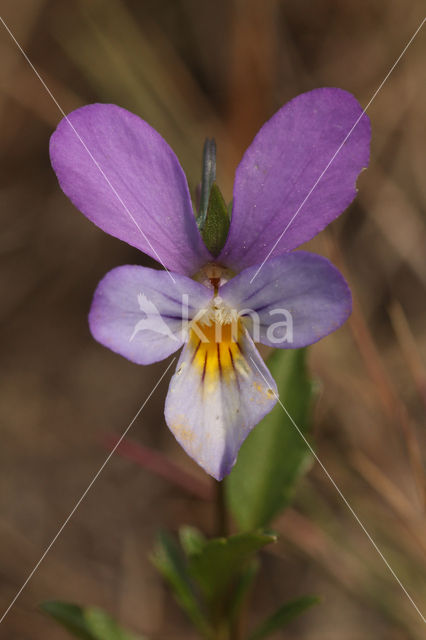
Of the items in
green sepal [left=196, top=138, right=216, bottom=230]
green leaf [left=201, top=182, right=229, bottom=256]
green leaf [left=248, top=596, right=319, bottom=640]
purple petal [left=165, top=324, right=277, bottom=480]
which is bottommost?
green leaf [left=248, top=596, right=319, bottom=640]

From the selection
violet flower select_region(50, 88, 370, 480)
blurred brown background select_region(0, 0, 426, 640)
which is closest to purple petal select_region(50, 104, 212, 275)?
violet flower select_region(50, 88, 370, 480)

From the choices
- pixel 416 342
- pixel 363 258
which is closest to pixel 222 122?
pixel 363 258

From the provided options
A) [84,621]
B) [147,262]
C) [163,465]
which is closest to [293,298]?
[84,621]

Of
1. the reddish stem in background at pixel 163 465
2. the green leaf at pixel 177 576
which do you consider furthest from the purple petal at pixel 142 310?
the reddish stem in background at pixel 163 465

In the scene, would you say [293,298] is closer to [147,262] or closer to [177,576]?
[177,576]

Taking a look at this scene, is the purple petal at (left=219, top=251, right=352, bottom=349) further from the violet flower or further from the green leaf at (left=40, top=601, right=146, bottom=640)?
the green leaf at (left=40, top=601, right=146, bottom=640)

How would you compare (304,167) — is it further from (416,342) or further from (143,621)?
(143,621)
